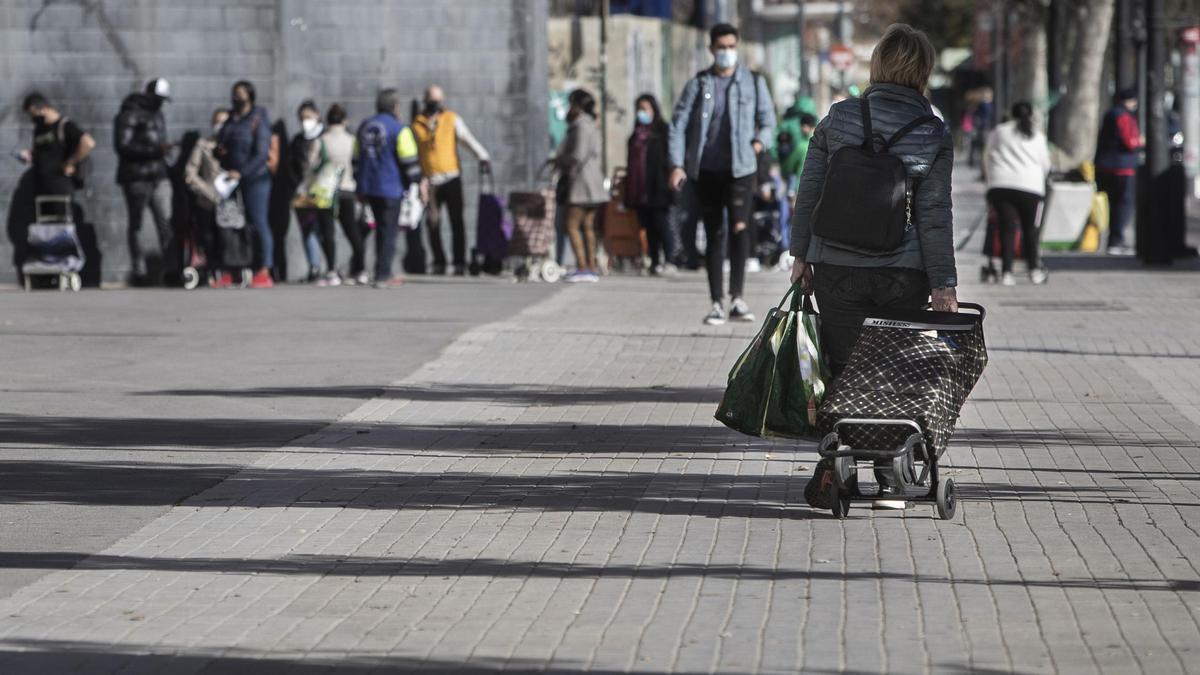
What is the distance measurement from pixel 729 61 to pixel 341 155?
18.5 ft

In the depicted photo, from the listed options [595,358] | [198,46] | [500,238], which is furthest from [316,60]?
[595,358]

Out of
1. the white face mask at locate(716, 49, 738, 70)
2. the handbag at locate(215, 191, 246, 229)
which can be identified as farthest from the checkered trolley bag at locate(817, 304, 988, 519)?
the handbag at locate(215, 191, 246, 229)

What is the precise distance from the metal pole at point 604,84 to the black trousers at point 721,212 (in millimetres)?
11198

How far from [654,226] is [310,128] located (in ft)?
11.1

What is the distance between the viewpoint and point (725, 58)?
1419 cm

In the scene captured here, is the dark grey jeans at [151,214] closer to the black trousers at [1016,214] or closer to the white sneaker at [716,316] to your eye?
the white sneaker at [716,316]

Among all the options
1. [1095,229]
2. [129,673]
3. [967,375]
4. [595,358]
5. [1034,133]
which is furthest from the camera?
[1095,229]

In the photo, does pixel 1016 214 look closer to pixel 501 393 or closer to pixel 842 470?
pixel 501 393

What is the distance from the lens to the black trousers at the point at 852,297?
295 inches

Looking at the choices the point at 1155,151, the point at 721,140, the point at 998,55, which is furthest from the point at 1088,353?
the point at 998,55

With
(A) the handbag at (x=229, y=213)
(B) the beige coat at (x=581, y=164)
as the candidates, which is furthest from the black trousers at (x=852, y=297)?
(A) the handbag at (x=229, y=213)

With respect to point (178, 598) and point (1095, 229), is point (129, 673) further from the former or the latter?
point (1095, 229)

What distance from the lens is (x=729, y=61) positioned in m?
14.2

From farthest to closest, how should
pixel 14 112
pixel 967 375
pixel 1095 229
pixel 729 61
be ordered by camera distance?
pixel 1095 229 < pixel 14 112 < pixel 729 61 < pixel 967 375
